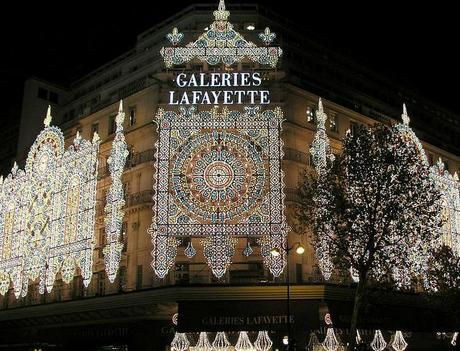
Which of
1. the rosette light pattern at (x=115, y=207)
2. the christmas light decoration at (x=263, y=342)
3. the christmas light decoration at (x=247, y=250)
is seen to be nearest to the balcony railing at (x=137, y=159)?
the rosette light pattern at (x=115, y=207)

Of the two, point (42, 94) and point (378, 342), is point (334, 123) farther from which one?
point (42, 94)

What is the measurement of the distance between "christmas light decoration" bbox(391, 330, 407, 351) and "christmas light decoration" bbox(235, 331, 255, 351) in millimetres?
10509

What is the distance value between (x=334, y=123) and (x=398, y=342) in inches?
653

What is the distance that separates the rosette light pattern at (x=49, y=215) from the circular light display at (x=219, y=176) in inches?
314

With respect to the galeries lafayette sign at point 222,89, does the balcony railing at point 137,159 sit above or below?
Result: below

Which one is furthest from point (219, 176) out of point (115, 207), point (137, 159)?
point (137, 159)

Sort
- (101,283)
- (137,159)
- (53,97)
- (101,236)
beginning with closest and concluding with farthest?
(137,159)
(101,283)
(101,236)
(53,97)

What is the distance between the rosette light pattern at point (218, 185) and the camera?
38.2 metres

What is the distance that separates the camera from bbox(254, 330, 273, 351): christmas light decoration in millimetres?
37594

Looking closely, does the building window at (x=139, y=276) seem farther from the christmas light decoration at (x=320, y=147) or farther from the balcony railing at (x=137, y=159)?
the christmas light decoration at (x=320, y=147)

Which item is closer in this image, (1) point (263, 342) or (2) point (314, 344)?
(1) point (263, 342)

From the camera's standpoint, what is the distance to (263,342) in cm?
3778

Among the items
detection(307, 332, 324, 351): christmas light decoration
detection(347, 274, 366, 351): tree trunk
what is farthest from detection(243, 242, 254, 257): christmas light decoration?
detection(347, 274, 366, 351): tree trunk

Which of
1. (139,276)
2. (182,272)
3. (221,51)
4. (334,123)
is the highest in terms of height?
(221,51)
